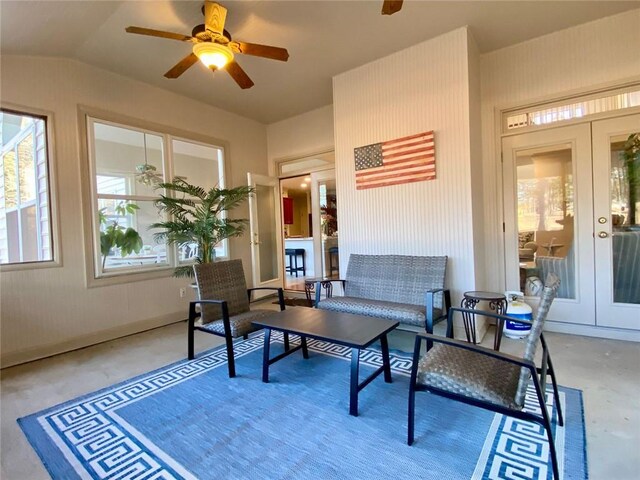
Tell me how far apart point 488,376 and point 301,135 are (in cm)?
458

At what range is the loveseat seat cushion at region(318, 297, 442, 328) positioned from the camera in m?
2.75

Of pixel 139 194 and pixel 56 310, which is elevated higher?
pixel 139 194

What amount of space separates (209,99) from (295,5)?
2320 mm

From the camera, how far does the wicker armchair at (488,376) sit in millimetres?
1368

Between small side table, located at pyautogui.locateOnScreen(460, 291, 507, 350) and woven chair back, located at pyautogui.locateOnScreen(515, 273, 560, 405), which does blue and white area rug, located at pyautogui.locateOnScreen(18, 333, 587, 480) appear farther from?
small side table, located at pyautogui.locateOnScreen(460, 291, 507, 350)

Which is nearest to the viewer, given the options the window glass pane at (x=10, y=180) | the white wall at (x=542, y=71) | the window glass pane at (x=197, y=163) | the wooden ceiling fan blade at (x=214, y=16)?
the wooden ceiling fan blade at (x=214, y=16)

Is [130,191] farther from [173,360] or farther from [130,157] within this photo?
[173,360]

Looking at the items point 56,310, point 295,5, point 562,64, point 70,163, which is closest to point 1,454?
point 56,310

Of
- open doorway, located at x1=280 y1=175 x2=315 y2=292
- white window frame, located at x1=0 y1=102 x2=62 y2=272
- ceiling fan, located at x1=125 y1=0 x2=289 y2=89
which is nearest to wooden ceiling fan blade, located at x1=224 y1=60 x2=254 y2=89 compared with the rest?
ceiling fan, located at x1=125 y1=0 x2=289 y2=89

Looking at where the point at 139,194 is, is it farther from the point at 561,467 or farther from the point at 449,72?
the point at 561,467

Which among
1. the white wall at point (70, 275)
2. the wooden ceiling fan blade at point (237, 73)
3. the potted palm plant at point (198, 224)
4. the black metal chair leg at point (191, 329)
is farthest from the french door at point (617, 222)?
the white wall at point (70, 275)

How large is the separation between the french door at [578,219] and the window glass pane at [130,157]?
13.9 ft

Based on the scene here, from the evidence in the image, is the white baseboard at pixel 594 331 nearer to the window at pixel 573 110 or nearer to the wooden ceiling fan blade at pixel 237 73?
the window at pixel 573 110

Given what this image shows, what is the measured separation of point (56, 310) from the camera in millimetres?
3227
